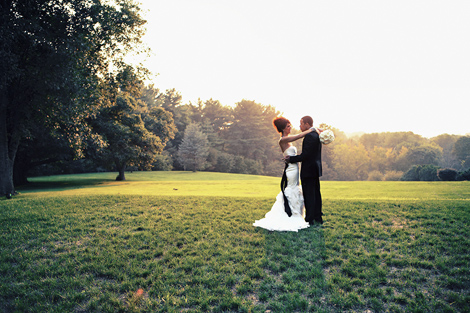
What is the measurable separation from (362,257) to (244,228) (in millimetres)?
3008

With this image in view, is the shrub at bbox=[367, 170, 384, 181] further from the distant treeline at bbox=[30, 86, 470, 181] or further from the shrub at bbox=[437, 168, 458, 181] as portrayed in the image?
the shrub at bbox=[437, 168, 458, 181]

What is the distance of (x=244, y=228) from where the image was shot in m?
6.99

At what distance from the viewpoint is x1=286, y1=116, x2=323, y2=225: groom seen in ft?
22.1

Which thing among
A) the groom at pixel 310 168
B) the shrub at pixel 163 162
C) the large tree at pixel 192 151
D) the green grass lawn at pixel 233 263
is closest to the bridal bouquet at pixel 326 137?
the groom at pixel 310 168

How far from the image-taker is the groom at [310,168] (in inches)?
265

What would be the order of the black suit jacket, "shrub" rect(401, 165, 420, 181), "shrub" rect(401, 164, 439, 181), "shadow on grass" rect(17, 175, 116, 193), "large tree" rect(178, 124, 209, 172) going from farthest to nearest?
"large tree" rect(178, 124, 209, 172) < "shrub" rect(401, 165, 420, 181) < "shrub" rect(401, 164, 439, 181) < "shadow on grass" rect(17, 175, 116, 193) < the black suit jacket

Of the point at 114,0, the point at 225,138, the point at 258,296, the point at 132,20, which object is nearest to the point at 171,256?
the point at 258,296

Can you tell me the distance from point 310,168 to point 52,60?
1461 centimetres

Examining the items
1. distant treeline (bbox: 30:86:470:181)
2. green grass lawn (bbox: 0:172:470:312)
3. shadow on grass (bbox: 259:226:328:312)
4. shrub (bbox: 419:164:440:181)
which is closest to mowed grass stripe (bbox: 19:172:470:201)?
green grass lawn (bbox: 0:172:470:312)

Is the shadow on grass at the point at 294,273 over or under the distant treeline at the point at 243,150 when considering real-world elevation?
under

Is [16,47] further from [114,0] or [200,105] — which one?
[200,105]

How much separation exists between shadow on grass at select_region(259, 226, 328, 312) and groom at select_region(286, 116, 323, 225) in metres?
0.93

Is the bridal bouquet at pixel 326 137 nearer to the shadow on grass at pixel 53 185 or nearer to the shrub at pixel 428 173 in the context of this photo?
the shadow on grass at pixel 53 185

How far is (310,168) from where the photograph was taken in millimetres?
6891
